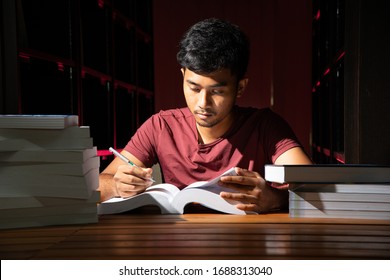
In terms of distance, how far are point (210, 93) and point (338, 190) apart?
0.68 m

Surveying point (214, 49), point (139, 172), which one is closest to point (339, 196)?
point (139, 172)

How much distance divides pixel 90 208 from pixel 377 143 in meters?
0.80

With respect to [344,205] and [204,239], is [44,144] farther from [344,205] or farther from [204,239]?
[344,205]

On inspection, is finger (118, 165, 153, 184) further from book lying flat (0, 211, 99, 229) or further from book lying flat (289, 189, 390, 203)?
book lying flat (289, 189, 390, 203)

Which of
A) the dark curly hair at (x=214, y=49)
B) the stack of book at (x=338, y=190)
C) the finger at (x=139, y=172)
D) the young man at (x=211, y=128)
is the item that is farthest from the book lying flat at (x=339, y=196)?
the dark curly hair at (x=214, y=49)

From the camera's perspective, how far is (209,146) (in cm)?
189

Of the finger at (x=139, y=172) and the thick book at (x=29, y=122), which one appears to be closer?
the thick book at (x=29, y=122)

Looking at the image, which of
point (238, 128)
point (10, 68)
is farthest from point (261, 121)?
point (10, 68)

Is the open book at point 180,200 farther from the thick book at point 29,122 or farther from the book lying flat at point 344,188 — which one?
the thick book at point 29,122

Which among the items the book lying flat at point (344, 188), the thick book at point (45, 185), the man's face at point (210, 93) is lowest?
the book lying flat at point (344, 188)

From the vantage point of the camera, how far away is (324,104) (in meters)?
3.30

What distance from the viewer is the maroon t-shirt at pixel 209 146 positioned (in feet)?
6.18

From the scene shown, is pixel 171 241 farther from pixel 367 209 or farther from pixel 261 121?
pixel 261 121

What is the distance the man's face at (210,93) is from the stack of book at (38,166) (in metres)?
0.67
